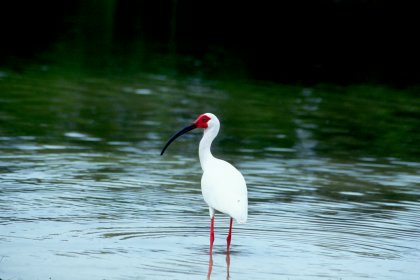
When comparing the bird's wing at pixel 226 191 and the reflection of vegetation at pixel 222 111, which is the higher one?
the bird's wing at pixel 226 191

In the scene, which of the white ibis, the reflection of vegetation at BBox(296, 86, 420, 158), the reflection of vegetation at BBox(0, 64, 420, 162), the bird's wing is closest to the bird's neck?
the white ibis

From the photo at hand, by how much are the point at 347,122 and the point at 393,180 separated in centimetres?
638

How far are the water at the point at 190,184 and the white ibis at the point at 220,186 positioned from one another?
42cm

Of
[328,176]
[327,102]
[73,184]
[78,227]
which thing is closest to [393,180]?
[328,176]

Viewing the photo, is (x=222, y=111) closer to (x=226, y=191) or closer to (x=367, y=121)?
(x=367, y=121)

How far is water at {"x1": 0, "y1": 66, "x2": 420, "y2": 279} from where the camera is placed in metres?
9.84

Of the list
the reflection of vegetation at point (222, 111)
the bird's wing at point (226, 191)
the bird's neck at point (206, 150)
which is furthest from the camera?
the reflection of vegetation at point (222, 111)

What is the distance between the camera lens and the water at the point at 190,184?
9836mm

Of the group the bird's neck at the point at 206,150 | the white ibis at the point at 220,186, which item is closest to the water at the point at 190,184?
the white ibis at the point at 220,186

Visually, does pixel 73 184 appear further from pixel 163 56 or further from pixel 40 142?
pixel 163 56

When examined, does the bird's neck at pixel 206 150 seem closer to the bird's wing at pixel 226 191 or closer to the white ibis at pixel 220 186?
the white ibis at pixel 220 186

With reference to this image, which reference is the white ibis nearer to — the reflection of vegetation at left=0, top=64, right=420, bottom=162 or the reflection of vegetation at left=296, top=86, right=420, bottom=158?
the reflection of vegetation at left=0, top=64, right=420, bottom=162

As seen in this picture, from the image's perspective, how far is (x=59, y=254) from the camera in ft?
32.0

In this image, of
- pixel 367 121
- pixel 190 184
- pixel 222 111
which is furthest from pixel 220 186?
pixel 367 121
